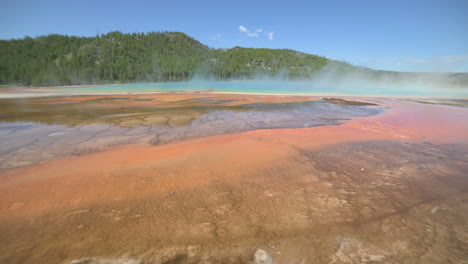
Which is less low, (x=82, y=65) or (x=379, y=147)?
(x=82, y=65)

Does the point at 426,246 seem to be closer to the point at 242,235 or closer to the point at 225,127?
the point at 242,235

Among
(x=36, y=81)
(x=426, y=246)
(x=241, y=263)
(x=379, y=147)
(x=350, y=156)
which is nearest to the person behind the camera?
(x=241, y=263)

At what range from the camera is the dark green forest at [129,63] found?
55.4m

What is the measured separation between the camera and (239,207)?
239cm

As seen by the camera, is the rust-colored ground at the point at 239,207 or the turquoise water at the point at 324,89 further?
the turquoise water at the point at 324,89

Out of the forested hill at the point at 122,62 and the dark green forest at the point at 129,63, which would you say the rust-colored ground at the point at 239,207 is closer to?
the dark green forest at the point at 129,63

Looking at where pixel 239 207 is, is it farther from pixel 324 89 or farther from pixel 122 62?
pixel 122 62

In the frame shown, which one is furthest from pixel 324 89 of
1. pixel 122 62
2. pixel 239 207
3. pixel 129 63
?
pixel 122 62

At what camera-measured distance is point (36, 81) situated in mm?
48500

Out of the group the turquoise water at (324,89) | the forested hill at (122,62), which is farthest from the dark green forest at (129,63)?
the turquoise water at (324,89)

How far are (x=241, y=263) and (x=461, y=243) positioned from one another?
1.91 meters

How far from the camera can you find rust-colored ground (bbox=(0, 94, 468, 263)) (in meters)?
1.77

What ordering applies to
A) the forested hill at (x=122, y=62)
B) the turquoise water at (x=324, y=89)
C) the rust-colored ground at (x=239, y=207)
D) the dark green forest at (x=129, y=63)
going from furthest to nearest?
1. the forested hill at (x=122, y=62)
2. the dark green forest at (x=129, y=63)
3. the turquoise water at (x=324, y=89)
4. the rust-colored ground at (x=239, y=207)

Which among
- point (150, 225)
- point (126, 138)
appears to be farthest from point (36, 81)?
point (150, 225)
